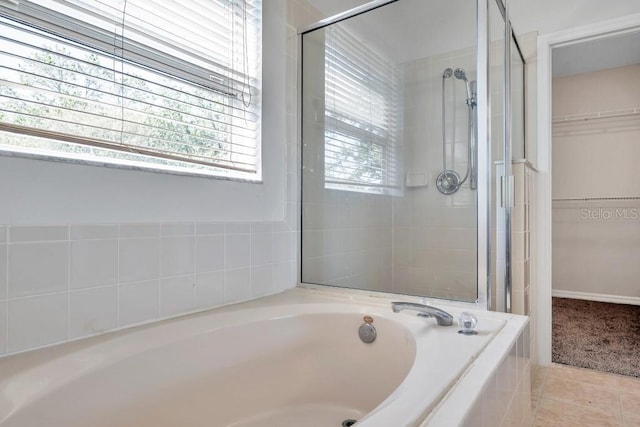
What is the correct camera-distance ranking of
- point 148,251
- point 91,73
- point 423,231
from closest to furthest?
point 91,73
point 148,251
point 423,231

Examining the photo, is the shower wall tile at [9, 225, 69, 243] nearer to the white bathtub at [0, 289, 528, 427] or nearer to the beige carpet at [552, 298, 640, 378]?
the white bathtub at [0, 289, 528, 427]

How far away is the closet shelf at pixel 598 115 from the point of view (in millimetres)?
3466

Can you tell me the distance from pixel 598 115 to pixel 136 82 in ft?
13.3

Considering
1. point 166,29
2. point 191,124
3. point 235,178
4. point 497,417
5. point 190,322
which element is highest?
point 166,29

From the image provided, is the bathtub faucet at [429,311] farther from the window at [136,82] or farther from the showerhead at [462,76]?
the showerhead at [462,76]

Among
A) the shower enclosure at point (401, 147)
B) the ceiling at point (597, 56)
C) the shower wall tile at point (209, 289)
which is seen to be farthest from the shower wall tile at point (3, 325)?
the ceiling at point (597, 56)

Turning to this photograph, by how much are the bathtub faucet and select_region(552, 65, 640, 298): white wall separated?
3.26m

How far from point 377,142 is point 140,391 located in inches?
68.4

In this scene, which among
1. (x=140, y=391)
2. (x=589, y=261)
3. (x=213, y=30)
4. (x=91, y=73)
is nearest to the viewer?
(x=140, y=391)

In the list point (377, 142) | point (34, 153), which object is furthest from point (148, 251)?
point (377, 142)

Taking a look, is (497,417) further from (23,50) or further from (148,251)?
(23,50)

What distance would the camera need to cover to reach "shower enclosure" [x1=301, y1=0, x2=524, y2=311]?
1703 mm

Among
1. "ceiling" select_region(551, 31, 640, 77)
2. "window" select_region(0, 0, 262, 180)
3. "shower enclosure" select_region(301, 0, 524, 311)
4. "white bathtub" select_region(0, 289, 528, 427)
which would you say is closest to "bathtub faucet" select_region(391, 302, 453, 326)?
"white bathtub" select_region(0, 289, 528, 427)

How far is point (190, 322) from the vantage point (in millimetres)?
1271
